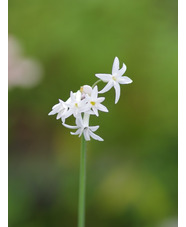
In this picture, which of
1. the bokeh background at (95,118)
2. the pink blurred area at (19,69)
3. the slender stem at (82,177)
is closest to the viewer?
the slender stem at (82,177)

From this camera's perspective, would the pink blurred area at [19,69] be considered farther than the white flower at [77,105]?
Yes

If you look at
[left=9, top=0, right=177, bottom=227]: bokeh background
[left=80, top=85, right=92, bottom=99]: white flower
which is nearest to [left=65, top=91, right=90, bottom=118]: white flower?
[left=80, top=85, right=92, bottom=99]: white flower

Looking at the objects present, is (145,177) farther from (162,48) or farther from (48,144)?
(162,48)

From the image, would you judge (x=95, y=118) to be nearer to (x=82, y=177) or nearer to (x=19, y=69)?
(x=19, y=69)

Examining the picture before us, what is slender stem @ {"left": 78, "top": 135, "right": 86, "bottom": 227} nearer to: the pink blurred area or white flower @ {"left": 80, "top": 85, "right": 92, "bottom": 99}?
white flower @ {"left": 80, "top": 85, "right": 92, "bottom": 99}

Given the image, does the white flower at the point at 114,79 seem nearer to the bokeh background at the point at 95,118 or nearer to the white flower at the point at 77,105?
the white flower at the point at 77,105

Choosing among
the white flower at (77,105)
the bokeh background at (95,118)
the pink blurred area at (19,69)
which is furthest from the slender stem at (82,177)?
the pink blurred area at (19,69)

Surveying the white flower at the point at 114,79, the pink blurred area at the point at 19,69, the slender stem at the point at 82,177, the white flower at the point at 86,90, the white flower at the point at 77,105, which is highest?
the pink blurred area at the point at 19,69

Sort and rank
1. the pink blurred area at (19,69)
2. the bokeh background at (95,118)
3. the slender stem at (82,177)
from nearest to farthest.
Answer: the slender stem at (82,177)
the bokeh background at (95,118)
the pink blurred area at (19,69)

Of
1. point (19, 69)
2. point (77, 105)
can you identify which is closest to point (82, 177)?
point (77, 105)

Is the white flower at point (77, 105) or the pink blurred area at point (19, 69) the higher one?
the pink blurred area at point (19, 69)
